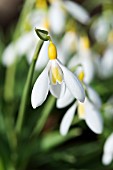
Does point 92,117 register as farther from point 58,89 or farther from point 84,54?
point 84,54

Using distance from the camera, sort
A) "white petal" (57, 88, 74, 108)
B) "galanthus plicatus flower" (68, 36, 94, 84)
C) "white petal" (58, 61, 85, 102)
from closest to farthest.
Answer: "white petal" (58, 61, 85, 102) → "white petal" (57, 88, 74, 108) → "galanthus plicatus flower" (68, 36, 94, 84)

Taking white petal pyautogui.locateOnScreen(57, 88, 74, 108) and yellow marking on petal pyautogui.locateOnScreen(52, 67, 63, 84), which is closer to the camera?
yellow marking on petal pyautogui.locateOnScreen(52, 67, 63, 84)

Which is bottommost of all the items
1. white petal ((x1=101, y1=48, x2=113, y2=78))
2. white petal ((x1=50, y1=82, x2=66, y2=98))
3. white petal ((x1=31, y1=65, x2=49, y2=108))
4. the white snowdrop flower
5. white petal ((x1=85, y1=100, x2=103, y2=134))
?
white petal ((x1=101, y1=48, x2=113, y2=78))

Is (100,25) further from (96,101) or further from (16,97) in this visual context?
(96,101)

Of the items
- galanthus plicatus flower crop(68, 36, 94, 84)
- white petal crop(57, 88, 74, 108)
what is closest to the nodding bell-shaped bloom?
white petal crop(57, 88, 74, 108)

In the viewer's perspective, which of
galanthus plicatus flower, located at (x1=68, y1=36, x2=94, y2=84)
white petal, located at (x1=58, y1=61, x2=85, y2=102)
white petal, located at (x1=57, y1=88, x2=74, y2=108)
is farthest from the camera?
galanthus plicatus flower, located at (x1=68, y1=36, x2=94, y2=84)

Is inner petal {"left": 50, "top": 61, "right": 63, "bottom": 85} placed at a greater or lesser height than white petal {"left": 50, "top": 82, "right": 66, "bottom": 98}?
greater

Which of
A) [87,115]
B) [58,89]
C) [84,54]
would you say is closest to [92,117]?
[87,115]

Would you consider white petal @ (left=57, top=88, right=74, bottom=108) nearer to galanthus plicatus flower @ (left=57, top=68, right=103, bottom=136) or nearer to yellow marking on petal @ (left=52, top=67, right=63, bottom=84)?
galanthus plicatus flower @ (left=57, top=68, right=103, bottom=136)

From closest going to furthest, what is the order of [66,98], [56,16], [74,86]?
[74,86] → [66,98] → [56,16]
